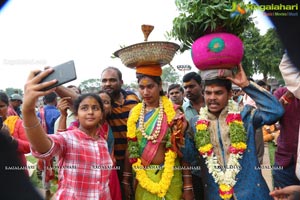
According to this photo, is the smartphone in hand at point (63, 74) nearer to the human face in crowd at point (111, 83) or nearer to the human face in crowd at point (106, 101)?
the human face in crowd at point (106, 101)

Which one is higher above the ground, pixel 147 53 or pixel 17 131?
pixel 147 53

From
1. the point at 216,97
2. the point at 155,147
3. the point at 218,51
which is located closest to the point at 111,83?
the point at 155,147

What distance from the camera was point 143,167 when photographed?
296cm

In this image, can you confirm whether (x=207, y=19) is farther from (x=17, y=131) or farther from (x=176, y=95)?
(x=176, y=95)

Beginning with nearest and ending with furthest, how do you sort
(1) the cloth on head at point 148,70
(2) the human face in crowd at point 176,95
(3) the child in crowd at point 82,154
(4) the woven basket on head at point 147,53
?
(3) the child in crowd at point 82,154 → (4) the woven basket on head at point 147,53 → (1) the cloth on head at point 148,70 → (2) the human face in crowd at point 176,95

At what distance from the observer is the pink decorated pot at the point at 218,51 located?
7.91 ft

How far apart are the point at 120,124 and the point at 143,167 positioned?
27.5 inches

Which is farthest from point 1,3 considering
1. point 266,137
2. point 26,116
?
point 266,137

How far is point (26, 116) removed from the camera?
184 cm

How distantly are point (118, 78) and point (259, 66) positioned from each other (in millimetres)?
13447

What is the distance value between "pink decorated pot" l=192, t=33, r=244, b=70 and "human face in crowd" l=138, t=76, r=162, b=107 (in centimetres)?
69

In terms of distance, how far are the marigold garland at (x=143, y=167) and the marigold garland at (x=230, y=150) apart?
1.27 feet

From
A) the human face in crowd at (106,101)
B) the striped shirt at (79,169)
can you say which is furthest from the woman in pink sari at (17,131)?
the human face in crowd at (106,101)

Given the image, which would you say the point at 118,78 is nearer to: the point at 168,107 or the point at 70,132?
the point at 168,107
